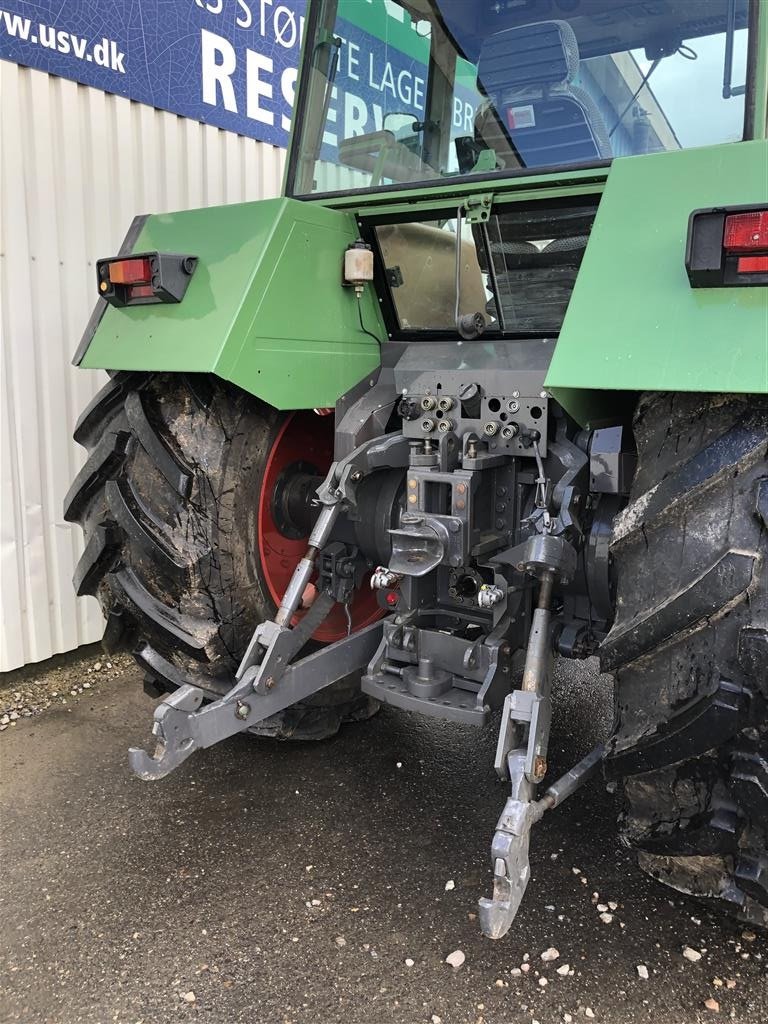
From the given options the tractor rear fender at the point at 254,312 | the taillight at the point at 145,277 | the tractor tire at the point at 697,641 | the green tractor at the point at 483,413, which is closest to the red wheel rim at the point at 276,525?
the green tractor at the point at 483,413

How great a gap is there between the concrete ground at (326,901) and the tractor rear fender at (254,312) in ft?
4.33

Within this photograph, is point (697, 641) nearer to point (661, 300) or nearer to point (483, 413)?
point (661, 300)

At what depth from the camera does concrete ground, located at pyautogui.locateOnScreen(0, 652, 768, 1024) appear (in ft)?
6.41

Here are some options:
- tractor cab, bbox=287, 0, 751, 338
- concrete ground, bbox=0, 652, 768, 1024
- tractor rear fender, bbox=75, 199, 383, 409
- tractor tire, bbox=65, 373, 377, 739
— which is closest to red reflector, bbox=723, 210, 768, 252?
tractor cab, bbox=287, 0, 751, 338

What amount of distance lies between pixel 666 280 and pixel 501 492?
2.70 feet

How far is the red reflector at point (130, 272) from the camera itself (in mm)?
2367

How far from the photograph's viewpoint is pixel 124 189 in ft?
12.6

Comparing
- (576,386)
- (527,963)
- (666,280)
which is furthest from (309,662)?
(666,280)

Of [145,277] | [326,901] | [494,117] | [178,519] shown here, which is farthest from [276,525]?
[494,117]

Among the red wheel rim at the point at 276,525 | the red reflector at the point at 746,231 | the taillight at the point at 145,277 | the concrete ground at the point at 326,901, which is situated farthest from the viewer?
the red wheel rim at the point at 276,525

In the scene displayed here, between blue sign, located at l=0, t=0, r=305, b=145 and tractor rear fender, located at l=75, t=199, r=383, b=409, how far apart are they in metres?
1.44

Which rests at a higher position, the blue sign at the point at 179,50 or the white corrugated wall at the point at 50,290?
the blue sign at the point at 179,50

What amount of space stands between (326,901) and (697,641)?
Result: 4.22ft

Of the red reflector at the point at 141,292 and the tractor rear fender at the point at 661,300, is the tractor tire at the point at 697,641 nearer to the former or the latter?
the tractor rear fender at the point at 661,300
